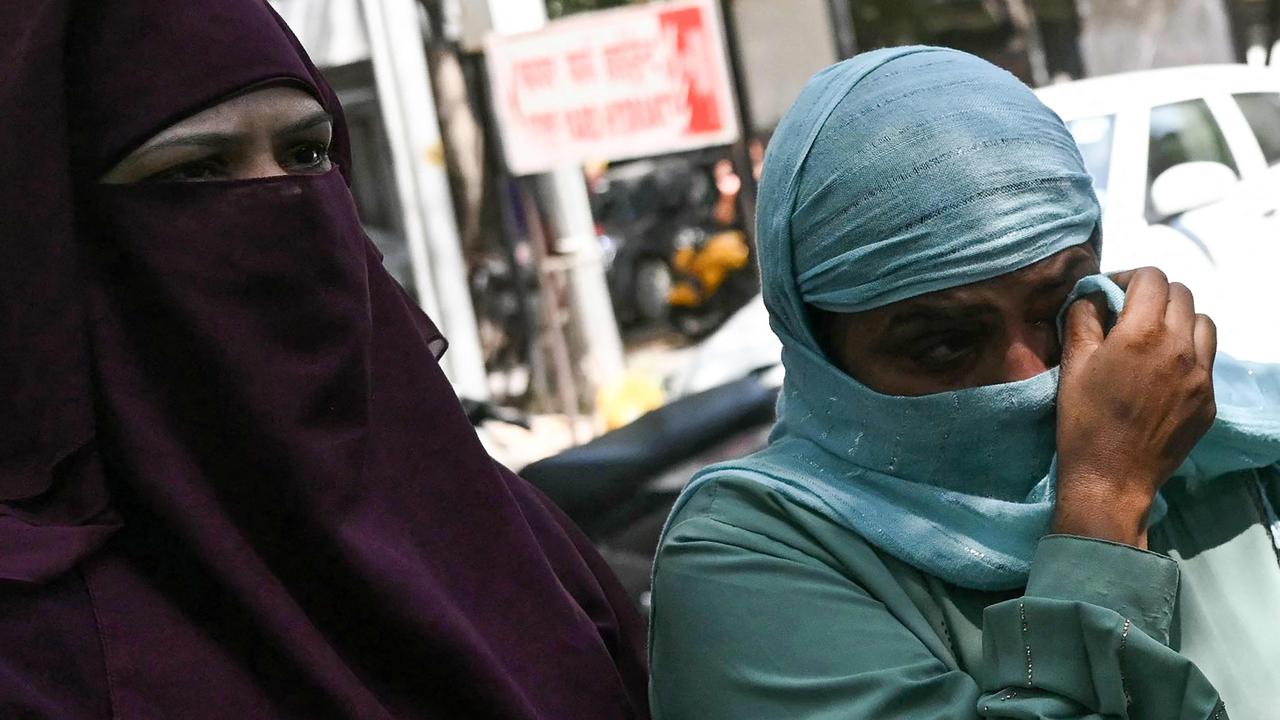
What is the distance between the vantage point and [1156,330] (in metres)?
1.33

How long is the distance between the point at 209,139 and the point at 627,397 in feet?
8.51

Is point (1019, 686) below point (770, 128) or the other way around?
below

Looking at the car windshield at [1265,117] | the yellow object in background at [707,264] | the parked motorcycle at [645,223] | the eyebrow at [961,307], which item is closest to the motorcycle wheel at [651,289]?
the parked motorcycle at [645,223]

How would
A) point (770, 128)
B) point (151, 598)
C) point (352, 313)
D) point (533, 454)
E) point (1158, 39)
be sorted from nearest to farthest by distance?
1. point (151, 598)
2. point (352, 313)
3. point (1158, 39)
4. point (770, 128)
5. point (533, 454)

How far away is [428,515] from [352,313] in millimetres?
241

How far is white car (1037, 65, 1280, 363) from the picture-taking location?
1.91 meters

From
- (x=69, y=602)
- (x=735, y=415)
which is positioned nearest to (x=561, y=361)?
(x=735, y=415)

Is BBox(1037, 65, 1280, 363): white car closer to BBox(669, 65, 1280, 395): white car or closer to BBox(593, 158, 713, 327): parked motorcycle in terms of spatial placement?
BBox(669, 65, 1280, 395): white car

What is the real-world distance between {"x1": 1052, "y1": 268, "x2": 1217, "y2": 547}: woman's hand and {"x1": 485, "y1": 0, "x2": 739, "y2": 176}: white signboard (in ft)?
6.70

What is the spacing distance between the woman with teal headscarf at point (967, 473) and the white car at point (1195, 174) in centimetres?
49

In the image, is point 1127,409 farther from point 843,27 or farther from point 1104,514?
point 843,27

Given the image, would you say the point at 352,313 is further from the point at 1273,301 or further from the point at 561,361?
the point at 561,361

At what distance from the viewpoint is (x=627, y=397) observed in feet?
13.2

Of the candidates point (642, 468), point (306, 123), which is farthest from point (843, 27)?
point (306, 123)
